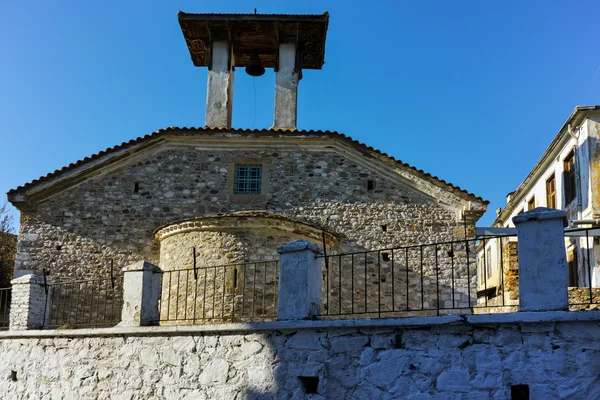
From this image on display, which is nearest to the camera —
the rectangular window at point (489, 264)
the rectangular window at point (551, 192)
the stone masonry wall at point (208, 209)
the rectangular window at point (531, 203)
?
the stone masonry wall at point (208, 209)

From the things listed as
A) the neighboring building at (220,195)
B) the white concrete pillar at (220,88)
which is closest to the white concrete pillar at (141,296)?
the neighboring building at (220,195)

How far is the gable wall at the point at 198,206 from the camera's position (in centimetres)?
1490

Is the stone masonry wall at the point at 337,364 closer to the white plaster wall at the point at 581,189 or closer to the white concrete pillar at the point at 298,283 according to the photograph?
the white concrete pillar at the point at 298,283

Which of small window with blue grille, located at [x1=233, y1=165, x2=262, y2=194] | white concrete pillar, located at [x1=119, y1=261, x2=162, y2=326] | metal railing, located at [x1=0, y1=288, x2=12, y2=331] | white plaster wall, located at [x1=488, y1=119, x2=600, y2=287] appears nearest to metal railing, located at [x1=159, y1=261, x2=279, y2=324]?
metal railing, located at [x1=0, y1=288, x2=12, y2=331]

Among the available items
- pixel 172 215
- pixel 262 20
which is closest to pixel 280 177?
pixel 172 215

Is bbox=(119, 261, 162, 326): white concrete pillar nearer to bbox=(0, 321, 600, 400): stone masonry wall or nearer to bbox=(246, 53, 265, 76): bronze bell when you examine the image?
bbox=(0, 321, 600, 400): stone masonry wall

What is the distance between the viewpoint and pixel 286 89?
54.2 feet

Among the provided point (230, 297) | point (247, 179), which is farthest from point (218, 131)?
point (230, 297)

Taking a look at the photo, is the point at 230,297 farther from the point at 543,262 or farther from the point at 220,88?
the point at 543,262

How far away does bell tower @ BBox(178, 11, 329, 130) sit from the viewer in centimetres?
1641

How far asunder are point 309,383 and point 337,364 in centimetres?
45

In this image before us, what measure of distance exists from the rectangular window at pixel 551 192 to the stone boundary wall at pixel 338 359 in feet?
53.8

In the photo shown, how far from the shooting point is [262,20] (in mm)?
16438

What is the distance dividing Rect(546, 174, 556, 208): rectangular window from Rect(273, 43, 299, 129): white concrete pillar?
32.5 feet
